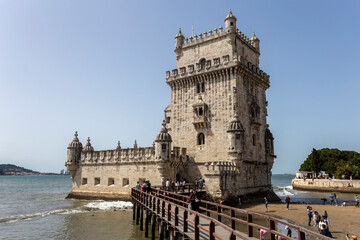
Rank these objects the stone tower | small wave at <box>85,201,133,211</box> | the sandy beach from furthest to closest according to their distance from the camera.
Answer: small wave at <box>85,201,133,211</box> → the stone tower → the sandy beach

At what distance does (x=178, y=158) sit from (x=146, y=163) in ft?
13.5

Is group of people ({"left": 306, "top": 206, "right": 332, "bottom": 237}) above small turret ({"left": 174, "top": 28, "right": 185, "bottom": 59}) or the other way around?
the other way around

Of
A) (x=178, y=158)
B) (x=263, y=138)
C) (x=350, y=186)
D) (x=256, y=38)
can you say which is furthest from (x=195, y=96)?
(x=350, y=186)

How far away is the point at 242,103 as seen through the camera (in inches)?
1313

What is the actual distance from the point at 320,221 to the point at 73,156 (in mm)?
33708

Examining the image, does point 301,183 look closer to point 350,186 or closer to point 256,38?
point 350,186

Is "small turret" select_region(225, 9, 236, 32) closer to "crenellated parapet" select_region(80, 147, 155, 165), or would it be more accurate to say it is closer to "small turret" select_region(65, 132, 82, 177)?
"crenellated parapet" select_region(80, 147, 155, 165)

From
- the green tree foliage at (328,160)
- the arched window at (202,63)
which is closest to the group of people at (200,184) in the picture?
the arched window at (202,63)

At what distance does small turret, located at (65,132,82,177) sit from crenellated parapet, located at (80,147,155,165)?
3.81 feet

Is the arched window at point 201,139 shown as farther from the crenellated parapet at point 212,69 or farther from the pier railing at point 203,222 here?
the pier railing at point 203,222

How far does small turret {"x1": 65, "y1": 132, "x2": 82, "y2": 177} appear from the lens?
41531 millimetres

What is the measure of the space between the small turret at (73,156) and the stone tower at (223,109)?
14467mm


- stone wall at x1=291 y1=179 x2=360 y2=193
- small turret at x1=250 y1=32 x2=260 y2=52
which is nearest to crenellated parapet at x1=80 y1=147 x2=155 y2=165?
small turret at x1=250 y1=32 x2=260 y2=52

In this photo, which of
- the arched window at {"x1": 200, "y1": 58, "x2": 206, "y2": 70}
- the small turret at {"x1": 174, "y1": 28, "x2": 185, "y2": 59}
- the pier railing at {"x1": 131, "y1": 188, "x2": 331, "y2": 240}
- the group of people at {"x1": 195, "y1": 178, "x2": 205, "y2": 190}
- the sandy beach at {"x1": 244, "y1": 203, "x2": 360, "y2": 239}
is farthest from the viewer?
the small turret at {"x1": 174, "y1": 28, "x2": 185, "y2": 59}
